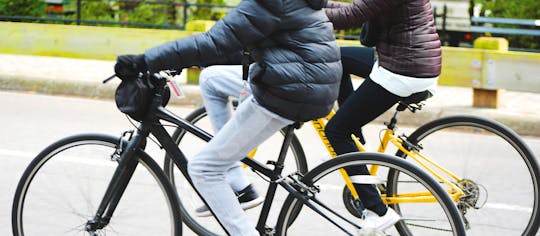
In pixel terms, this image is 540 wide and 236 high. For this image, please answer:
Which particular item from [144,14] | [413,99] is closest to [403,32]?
[413,99]

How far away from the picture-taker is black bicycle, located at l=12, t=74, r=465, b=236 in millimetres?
4055

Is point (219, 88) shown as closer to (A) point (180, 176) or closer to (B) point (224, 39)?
(A) point (180, 176)

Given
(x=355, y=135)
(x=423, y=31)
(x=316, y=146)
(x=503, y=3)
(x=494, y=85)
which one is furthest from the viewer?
(x=503, y=3)

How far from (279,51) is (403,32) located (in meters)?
0.97

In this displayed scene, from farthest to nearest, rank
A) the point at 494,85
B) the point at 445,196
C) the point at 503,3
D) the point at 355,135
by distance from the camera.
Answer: the point at 503,3 → the point at 494,85 → the point at 355,135 → the point at 445,196

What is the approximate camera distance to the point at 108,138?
421cm

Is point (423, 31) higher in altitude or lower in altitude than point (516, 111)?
higher

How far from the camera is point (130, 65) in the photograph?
3855mm

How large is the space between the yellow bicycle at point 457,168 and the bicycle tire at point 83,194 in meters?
0.62

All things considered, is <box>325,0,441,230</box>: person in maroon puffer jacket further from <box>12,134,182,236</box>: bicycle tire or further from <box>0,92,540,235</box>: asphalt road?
<box>0,92,540,235</box>: asphalt road

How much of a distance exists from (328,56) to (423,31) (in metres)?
0.88

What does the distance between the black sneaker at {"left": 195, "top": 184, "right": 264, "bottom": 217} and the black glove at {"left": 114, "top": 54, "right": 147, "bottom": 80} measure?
100cm

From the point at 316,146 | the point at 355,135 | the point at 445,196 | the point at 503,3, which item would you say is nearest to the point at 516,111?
the point at 316,146

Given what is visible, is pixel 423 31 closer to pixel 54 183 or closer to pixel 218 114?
pixel 218 114
